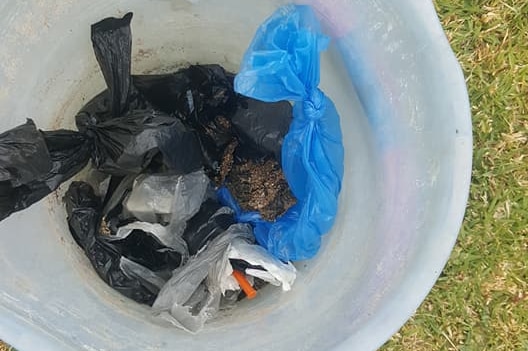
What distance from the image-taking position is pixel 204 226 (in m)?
1.20

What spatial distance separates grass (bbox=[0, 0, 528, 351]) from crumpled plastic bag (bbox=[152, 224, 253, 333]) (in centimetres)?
49

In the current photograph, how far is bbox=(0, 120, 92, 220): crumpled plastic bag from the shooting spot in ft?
3.24

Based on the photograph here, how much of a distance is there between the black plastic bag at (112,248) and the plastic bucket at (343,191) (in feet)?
0.07

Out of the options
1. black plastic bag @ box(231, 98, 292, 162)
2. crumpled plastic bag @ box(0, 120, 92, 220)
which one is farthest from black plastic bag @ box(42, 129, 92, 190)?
black plastic bag @ box(231, 98, 292, 162)

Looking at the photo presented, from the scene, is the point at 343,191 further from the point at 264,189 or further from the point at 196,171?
the point at 196,171

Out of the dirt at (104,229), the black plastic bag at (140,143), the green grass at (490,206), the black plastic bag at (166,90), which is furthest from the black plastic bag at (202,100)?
the green grass at (490,206)

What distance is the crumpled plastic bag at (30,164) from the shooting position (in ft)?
3.24

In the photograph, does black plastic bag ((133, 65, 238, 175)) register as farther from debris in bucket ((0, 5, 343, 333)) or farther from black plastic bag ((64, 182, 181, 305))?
black plastic bag ((64, 182, 181, 305))

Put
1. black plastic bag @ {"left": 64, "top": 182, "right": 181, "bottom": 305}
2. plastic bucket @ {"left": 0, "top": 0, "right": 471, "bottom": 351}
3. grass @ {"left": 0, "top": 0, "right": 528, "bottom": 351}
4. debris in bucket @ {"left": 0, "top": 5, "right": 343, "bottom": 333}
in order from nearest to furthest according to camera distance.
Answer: plastic bucket @ {"left": 0, "top": 0, "right": 471, "bottom": 351} < debris in bucket @ {"left": 0, "top": 5, "right": 343, "bottom": 333} < black plastic bag @ {"left": 64, "top": 182, "right": 181, "bottom": 305} < grass @ {"left": 0, "top": 0, "right": 528, "bottom": 351}

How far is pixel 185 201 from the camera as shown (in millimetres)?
1179

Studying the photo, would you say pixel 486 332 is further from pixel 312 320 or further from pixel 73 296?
pixel 73 296

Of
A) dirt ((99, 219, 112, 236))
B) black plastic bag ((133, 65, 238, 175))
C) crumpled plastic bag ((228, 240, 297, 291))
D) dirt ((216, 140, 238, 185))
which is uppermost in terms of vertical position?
black plastic bag ((133, 65, 238, 175))

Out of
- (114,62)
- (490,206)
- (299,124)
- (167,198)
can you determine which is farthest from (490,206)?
(114,62)

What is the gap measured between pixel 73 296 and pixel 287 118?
45cm
